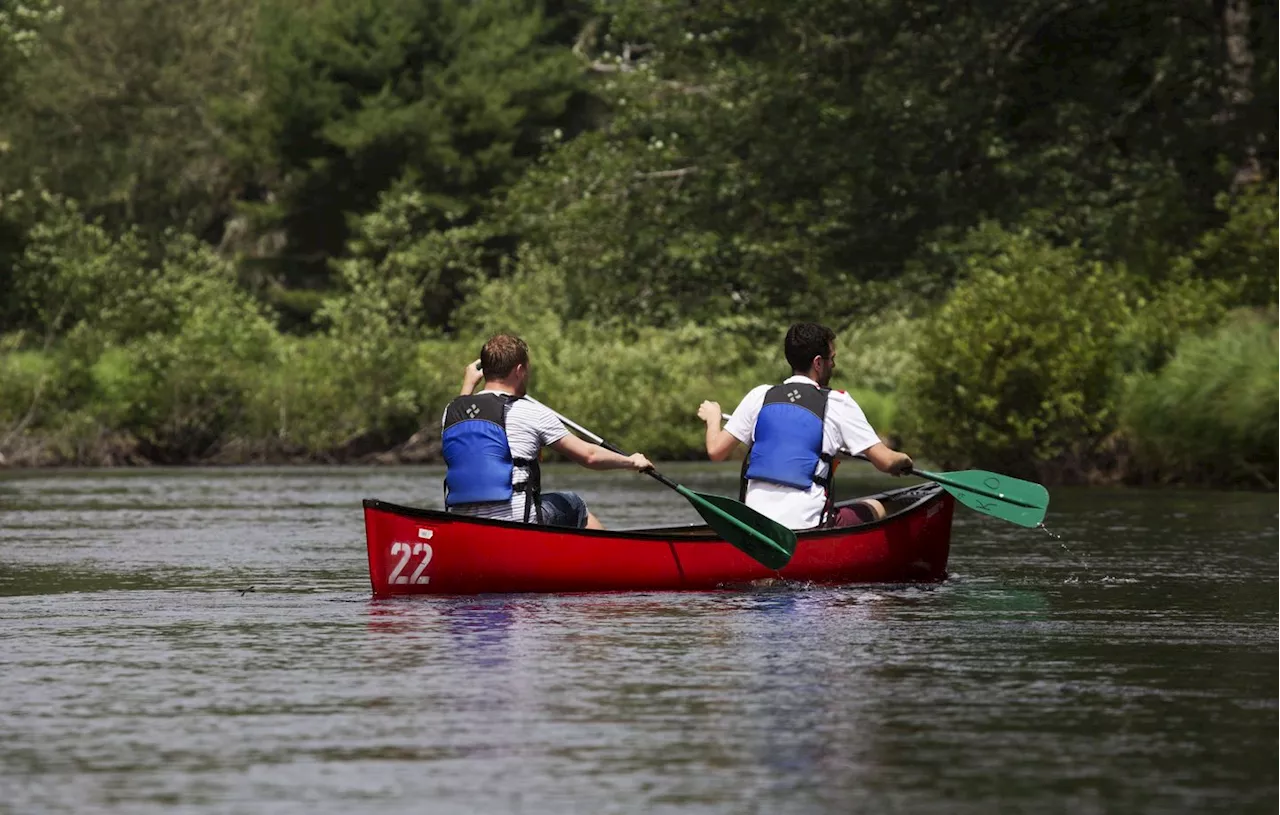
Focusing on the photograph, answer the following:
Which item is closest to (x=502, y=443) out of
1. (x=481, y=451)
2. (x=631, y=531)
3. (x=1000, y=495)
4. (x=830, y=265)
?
(x=481, y=451)

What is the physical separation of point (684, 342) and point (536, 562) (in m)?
35.4

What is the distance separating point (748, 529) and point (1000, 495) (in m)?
2.63

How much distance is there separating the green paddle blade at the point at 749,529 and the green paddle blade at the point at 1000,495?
209cm

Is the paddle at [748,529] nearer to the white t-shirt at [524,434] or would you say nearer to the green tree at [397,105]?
the white t-shirt at [524,434]

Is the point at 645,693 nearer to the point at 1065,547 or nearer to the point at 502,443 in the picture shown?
the point at 502,443

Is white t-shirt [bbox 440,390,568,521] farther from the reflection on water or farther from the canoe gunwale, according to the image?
the reflection on water

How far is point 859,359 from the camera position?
50.3m

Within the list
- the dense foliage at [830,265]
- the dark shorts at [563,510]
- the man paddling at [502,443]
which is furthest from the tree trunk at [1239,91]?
the man paddling at [502,443]

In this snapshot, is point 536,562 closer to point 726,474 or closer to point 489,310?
point 726,474

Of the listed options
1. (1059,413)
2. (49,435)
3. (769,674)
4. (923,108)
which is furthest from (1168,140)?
(769,674)

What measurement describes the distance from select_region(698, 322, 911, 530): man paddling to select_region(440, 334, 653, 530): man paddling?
873 mm

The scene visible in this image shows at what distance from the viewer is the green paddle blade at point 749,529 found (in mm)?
14906

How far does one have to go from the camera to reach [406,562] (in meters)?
14.5

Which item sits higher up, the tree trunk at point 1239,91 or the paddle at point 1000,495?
the tree trunk at point 1239,91
